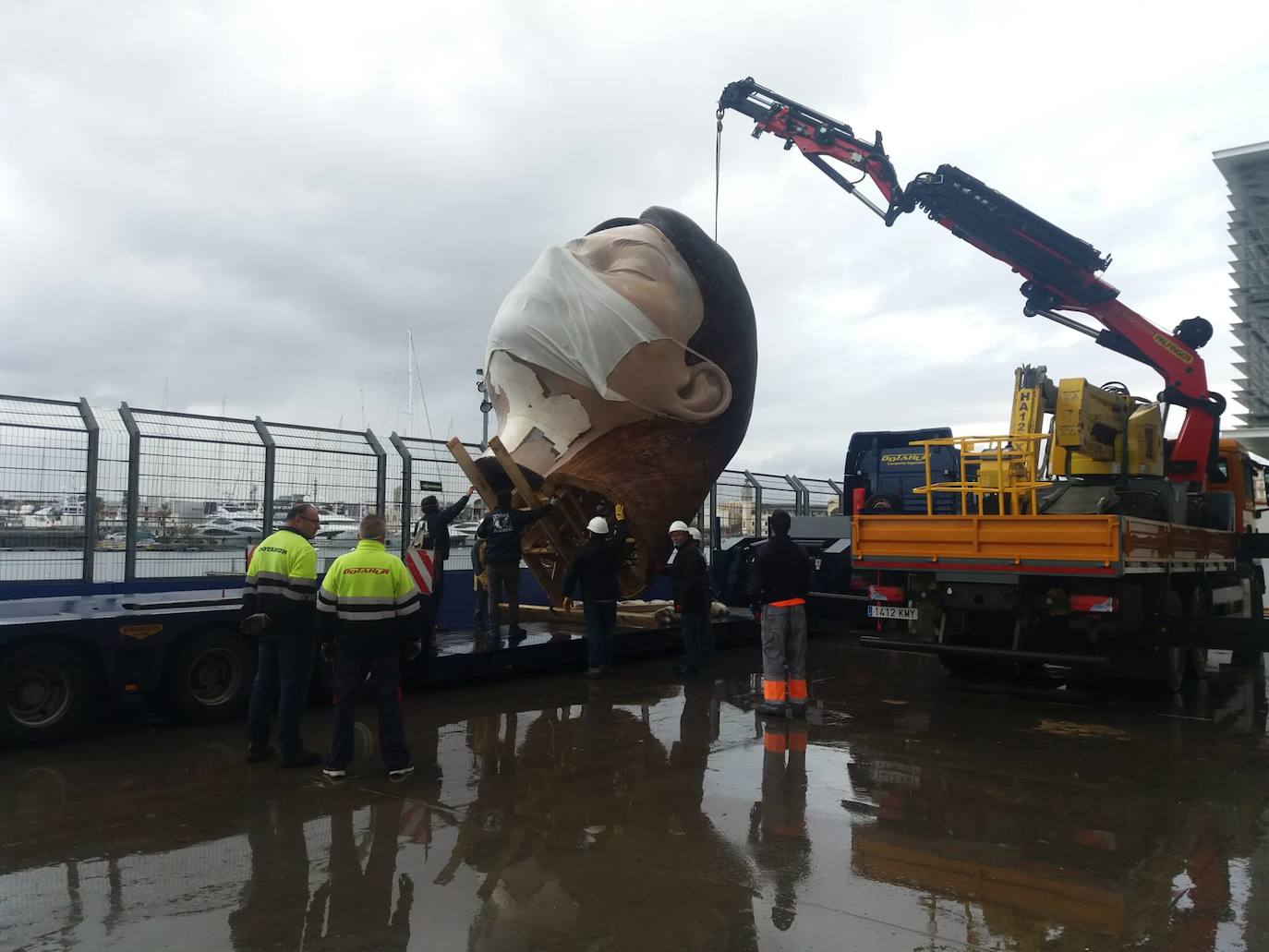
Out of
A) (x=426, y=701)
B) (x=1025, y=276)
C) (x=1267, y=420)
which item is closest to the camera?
(x=426, y=701)

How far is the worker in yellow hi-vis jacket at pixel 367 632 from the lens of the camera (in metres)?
5.74

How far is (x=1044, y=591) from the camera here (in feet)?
26.2

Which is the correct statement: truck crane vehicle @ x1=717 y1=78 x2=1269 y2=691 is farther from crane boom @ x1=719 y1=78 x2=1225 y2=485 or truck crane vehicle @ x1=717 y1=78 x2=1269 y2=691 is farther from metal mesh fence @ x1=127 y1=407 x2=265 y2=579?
metal mesh fence @ x1=127 y1=407 x2=265 y2=579

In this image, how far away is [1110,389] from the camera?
35.1 ft

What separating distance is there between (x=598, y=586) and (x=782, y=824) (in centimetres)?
460

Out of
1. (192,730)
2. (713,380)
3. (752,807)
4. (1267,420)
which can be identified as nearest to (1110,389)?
(713,380)

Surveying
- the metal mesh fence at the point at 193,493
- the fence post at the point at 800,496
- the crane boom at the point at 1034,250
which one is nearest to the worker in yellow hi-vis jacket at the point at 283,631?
the metal mesh fence at the point at 193,493

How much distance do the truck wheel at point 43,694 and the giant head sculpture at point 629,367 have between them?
469cm

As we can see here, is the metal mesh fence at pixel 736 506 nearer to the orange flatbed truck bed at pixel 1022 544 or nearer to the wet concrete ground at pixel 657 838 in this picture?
the orange flatbed truck bed at pixel 1022 544

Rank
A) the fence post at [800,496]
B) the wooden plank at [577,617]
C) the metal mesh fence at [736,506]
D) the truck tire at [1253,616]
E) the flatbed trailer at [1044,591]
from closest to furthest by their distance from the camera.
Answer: the flatbed trailer at [1044,591] < the wooden plank at [577,617] < the truck tire at [1253,616] < the metal mesh fence at [736,506] < the fence post at [800,496]

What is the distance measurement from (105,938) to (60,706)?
3585 millimetres

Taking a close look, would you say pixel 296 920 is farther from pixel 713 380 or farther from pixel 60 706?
pixel 713 380

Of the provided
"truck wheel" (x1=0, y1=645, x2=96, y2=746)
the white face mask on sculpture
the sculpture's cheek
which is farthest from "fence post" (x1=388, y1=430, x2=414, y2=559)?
"truck wheel" (x1=0, y1=645, x2=96, y2=746)

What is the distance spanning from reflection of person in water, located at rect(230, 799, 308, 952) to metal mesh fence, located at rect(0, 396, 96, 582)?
5.63m
